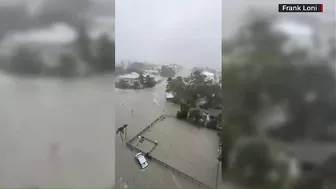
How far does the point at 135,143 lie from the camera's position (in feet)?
4.08

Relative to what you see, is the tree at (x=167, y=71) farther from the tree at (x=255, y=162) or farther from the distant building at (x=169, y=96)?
the tree at (x=255, y=162)

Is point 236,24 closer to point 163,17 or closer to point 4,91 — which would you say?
point 163,17

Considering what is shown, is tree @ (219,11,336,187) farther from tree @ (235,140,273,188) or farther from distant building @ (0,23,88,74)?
distant building @ (0,23,88,74)

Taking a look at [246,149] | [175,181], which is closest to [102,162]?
[175,181]

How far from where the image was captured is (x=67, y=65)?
1252mm

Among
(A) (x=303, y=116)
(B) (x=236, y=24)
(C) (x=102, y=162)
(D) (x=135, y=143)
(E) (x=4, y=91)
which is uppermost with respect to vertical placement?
(B) (x=236, y=24)

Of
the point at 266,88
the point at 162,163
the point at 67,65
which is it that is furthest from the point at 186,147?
the point at 67,65

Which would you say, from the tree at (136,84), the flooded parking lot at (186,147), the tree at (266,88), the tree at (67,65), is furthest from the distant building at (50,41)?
the tree at (266,88)

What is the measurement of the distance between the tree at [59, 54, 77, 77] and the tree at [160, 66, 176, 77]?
0.50 metres

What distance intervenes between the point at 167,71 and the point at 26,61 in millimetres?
814

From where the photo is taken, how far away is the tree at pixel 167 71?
124 centimetres

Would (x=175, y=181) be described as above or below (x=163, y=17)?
below

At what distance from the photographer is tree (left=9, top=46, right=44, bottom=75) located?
126 cm

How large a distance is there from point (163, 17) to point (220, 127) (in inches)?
27.6
